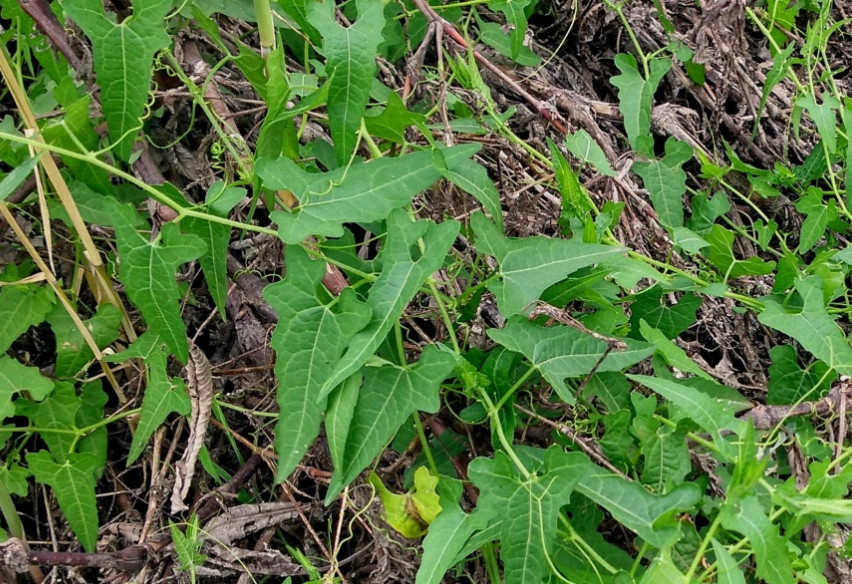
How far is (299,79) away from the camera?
146cm

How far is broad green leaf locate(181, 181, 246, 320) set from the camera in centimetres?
116

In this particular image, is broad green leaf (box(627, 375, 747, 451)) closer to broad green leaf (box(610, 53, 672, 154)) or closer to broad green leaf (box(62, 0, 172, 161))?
broad green leaf (box(62, 0, 172, 161))

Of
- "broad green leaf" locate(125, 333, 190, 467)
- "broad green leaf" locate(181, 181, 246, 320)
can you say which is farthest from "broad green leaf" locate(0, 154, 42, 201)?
"broad green leaf" locate(125, 333, 190, 467)

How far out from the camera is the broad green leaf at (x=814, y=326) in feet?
4.30

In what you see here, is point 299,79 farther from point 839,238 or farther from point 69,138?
point 839,238

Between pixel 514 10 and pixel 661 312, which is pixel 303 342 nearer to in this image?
pixel 661 312

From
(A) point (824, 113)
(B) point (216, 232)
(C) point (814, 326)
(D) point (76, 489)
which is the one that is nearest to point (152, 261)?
(B) point (216, 232)

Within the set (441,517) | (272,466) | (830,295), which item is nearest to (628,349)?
(441,517)

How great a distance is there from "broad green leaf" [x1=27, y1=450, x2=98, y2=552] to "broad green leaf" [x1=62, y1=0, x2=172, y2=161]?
0.58 m

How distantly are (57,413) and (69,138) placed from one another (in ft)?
1.73

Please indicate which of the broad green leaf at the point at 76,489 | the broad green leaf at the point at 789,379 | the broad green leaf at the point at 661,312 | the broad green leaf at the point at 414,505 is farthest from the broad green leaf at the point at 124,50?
the broad green leaf at the point at 789,379

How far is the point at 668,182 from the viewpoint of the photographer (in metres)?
1.81

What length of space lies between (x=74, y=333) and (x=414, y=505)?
0.69 meters

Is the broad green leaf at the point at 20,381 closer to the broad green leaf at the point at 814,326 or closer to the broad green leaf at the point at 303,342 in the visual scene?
the broad green leaf at the point at 303,342
